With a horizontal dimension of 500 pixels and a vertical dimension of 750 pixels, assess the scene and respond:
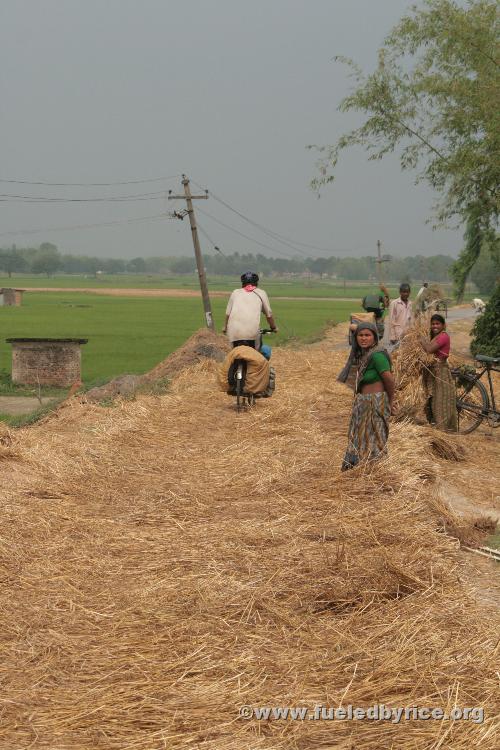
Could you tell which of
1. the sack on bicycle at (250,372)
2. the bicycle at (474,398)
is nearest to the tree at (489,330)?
the bicycle at (474,398)

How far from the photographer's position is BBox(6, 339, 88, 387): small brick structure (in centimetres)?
2797

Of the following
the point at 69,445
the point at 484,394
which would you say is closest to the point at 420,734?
the point at 69,445

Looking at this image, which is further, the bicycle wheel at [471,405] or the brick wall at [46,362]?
the brick wall at [46,362]

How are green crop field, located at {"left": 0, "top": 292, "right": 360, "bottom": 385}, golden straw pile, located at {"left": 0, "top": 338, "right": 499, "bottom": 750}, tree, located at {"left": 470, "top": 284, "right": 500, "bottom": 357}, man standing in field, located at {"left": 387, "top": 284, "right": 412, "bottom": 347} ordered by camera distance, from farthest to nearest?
1. green crop field, located at {"left": 0, "top": 292, "right": 360, "bottom": 385}
2. tree, located at {"left": 470, "top": 284, "right": 500, "bottom": 357}
3. man standing in field, located at {"left": 387, "top": 284, "right": 412, "bottom": 347}
4. golden straw pile, located at {"left": 0, "top": 338, "right": 499, "bottom": 750}

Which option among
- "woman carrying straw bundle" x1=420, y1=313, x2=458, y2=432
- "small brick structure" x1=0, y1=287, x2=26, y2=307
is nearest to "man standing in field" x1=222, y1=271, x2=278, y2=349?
"woman carrying straw bundle" x1=420, y1=313, x2=458, y2=432

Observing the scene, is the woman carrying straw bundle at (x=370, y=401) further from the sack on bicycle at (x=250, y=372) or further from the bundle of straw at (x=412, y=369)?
the sack on bicycle at (x=250, y=372)

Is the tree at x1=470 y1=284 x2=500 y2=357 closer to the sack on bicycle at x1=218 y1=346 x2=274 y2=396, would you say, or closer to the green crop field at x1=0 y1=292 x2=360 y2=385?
the green crop field at x1=0 y1=292 x2=360 y2=385

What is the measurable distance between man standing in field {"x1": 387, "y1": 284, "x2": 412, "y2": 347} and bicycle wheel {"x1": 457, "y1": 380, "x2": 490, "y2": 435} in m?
2.23

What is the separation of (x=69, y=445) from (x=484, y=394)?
17.6 ft

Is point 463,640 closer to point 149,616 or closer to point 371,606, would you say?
point 371,606

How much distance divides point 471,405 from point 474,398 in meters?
0.27

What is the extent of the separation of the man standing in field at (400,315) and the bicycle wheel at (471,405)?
7.33ft

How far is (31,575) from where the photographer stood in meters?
6.29

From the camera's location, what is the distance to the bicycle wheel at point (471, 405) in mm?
12906
